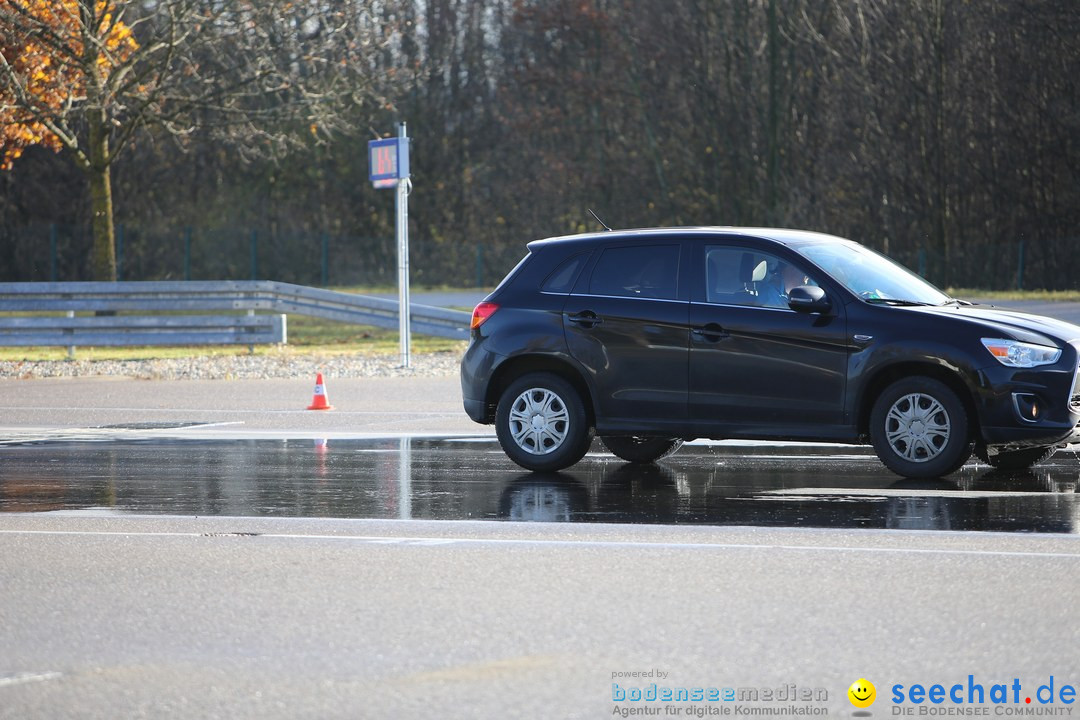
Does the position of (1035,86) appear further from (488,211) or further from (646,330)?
(646,330)

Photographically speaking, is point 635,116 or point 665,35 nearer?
point 665,35

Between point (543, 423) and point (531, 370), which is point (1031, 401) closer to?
point (543, 423)

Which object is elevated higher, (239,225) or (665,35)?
(665,35)

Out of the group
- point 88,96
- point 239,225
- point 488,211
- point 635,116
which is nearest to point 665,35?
point 635,116

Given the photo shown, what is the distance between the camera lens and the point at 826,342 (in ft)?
Result: 34.2

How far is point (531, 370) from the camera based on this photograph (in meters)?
11.5

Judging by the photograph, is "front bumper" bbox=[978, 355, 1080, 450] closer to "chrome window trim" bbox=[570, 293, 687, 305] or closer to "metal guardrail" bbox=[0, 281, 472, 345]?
"chrome window trim" bbox=[570, 293, 687, 305]

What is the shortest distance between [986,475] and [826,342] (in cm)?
168

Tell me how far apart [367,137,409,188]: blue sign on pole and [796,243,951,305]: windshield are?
1162cm

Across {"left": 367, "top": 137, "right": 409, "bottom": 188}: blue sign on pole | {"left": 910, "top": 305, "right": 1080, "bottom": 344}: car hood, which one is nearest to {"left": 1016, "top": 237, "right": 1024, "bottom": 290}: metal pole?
{"left": 367, "top": 137, "right": 409, "bottom": 188}: blue sign on pole

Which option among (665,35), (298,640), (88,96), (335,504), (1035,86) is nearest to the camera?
(298,640)

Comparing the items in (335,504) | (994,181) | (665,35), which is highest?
(665,35)

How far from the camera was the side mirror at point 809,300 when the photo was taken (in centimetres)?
1038

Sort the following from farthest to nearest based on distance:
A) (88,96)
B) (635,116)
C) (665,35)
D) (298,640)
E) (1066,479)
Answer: (635,116)
(665,35)
(88,96)
(1066,479)
(298,640)
